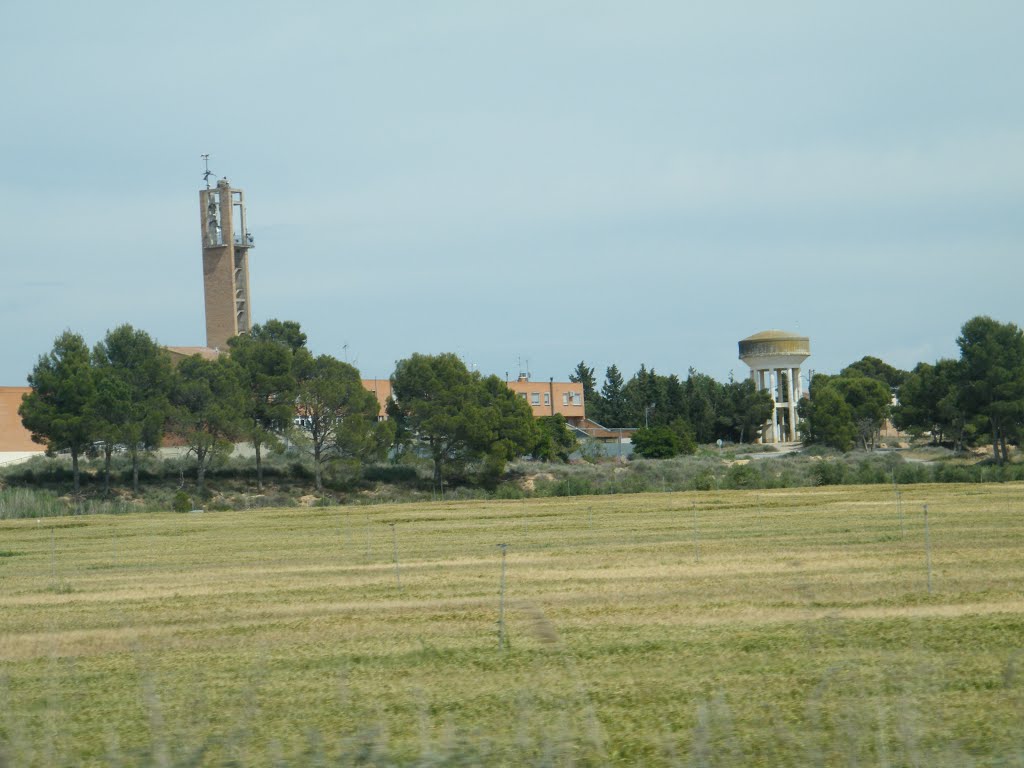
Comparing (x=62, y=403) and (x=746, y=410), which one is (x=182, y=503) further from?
(x=746, y=410)

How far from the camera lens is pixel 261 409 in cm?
7162

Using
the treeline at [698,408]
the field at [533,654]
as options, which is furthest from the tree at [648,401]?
the field at [533,654]

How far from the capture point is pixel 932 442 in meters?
111

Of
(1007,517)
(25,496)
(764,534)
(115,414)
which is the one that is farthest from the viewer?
(115,414)

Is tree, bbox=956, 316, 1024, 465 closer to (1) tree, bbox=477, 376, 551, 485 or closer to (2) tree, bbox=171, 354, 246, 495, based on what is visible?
(1) tree, bbox=477, 376, 551, 485

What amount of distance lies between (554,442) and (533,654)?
260 feet

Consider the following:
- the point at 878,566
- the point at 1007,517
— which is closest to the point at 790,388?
the point at 1007,517

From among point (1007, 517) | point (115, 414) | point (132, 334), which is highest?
point (132, 334)

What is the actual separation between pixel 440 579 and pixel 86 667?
31.3 feet

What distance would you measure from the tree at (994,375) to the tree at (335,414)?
36.1 metres

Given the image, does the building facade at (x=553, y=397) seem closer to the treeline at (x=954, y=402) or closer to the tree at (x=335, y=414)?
the treeline at (x=954, y=402)

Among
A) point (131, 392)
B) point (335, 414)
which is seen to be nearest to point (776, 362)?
point (335, 414)

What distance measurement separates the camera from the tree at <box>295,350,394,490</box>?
226 feet

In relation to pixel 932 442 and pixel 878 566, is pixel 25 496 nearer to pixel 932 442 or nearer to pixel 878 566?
pixel 878 566
